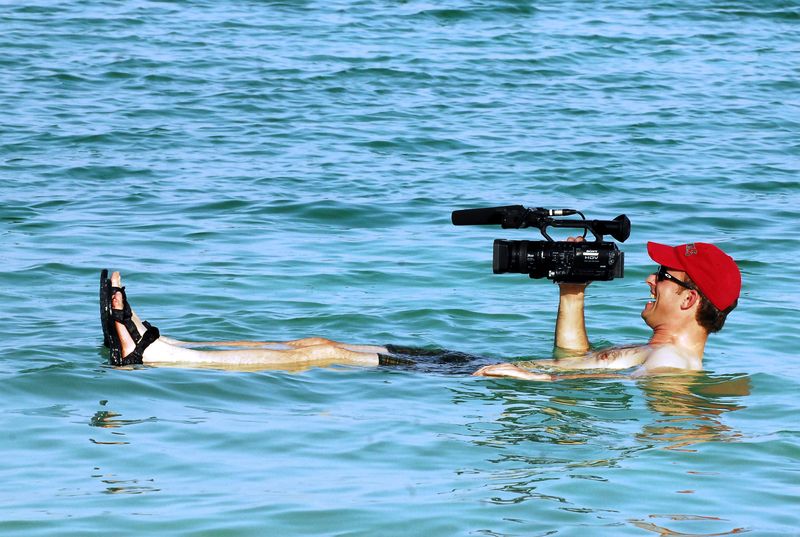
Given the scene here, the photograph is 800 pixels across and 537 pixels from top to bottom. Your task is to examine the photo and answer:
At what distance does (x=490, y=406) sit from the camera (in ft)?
20.9

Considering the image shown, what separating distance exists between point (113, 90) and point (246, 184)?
4.79 metres

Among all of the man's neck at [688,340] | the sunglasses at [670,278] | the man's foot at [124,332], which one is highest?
the sunglasses at [670,278]

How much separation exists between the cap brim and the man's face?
0.09 meters

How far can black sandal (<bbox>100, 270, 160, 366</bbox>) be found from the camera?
652 centimetres

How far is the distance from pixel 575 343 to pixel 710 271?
3.07ft

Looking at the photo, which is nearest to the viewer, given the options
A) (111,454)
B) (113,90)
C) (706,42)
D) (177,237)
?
(111,454)

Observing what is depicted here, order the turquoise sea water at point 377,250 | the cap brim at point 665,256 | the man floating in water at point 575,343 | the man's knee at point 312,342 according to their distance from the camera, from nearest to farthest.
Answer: the turquoise sea water at point 377,250 < the man floating in water at point 575,343 < the cap brim at point 665,256 < the man's knee at point 312,342

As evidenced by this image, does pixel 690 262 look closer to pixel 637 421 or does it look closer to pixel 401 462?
pixel 637 421

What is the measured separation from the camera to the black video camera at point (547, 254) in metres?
6.55

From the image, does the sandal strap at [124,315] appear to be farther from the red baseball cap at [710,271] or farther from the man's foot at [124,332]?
the red baseball cap at [710,271]

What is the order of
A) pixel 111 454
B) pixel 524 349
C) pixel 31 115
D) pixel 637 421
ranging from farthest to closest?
pixel 31 115 → pixel 524 349 → pixel 637 421 → pixel 111 454

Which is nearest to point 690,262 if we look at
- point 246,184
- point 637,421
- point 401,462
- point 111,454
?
point 637,421

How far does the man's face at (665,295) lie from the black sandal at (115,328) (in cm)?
266

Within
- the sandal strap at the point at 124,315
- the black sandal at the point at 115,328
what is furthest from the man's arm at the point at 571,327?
the sandal strap at the point at 124,315
